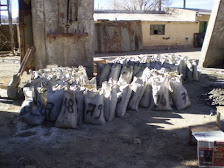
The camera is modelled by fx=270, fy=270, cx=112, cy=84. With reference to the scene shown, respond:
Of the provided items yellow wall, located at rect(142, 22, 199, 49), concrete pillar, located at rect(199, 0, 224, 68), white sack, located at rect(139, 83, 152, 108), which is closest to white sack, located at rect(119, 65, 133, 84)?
white sack, located at rect(139, 83, 152, 108)

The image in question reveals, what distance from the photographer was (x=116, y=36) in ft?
57.2

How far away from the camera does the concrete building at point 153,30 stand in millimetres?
17328

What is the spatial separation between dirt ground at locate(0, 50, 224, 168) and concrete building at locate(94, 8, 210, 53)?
41.9 ft

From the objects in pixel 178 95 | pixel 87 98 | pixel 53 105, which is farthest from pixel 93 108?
pixel 178 95

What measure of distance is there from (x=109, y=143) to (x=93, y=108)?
75 cm

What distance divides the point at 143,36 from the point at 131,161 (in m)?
16.9

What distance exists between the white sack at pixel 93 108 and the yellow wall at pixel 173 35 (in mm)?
15584

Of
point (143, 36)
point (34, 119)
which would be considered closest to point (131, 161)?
point (34, 119)

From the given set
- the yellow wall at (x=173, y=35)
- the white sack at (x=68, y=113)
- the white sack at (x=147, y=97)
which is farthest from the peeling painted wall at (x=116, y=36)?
the white sack at (x=68, y=113)

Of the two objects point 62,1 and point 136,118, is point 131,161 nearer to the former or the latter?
point 136,118

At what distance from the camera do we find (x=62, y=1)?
22.9 feet

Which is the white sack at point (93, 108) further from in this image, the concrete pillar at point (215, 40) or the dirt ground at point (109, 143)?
the concrete pillar at point (215, 40)

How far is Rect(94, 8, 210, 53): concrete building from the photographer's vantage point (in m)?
17.3

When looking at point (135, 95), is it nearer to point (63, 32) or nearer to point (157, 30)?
point (63, 32)
